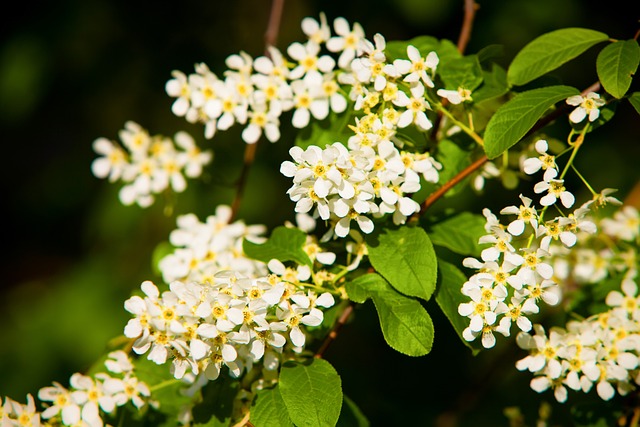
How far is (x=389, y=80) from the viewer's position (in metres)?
1.38

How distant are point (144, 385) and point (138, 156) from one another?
0.86 meters

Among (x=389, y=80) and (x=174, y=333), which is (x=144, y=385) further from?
(x=389, y=80)

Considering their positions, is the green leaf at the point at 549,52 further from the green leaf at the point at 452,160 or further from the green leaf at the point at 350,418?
the green leaf at the point at 350,418

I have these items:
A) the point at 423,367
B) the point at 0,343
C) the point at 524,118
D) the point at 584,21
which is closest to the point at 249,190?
the point at 423,367

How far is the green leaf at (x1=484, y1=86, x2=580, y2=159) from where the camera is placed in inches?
49.4

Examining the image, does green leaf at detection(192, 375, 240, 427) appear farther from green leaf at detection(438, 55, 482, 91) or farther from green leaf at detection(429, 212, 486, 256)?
green leaf at detection(438, 55, 482, 91)

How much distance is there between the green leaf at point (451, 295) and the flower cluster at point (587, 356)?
0.17 meters

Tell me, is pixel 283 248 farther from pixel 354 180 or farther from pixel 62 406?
pixel 62 406

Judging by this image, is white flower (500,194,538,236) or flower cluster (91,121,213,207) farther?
flower cluster (91,121,213,207)

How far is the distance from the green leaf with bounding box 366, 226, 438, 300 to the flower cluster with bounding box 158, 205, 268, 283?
1.09 ft

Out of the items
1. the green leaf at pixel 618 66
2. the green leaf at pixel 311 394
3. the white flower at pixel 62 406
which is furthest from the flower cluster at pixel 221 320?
the green leaf at pixel 618 66

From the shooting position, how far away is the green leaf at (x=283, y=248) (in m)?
1.39

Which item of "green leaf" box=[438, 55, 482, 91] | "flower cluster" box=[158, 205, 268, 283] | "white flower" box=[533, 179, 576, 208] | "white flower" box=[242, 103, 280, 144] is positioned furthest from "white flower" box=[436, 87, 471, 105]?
"flower cluster" box=[158, 205, 268, 283]

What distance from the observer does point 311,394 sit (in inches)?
49.2
